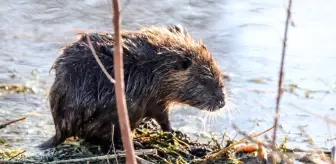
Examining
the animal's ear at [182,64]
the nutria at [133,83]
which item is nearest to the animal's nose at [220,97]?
the nutria at [133,83]

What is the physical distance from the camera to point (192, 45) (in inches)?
169

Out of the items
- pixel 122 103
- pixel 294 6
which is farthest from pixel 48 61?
pixel 122 103

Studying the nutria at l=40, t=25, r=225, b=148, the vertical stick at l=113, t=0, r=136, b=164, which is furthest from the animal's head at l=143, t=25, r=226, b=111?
the vertical stick at l=113, t=0, r=136, b=164

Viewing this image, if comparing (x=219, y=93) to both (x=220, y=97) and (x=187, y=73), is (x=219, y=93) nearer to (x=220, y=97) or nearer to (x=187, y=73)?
(x=220, y=97)

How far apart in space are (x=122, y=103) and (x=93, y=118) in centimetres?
189

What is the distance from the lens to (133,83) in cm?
404

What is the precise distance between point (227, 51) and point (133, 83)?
2.22 meters

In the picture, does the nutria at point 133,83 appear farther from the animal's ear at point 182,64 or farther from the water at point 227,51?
the water at point 227,51

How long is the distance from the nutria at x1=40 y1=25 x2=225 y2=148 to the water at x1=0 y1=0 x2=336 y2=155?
367mm

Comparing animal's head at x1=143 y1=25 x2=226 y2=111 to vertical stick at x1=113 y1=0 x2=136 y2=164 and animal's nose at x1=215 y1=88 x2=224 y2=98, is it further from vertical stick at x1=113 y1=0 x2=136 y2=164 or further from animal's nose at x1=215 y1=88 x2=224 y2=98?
vertical stick at x1=113 y1=0 x2=136 y2=164

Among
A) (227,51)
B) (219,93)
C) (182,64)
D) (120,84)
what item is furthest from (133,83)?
(227,51)

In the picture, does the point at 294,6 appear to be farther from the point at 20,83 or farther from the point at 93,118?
the point at 93,118

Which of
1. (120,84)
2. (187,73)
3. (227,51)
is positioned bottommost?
(120,84)

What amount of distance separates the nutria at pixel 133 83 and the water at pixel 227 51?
0.37 m
